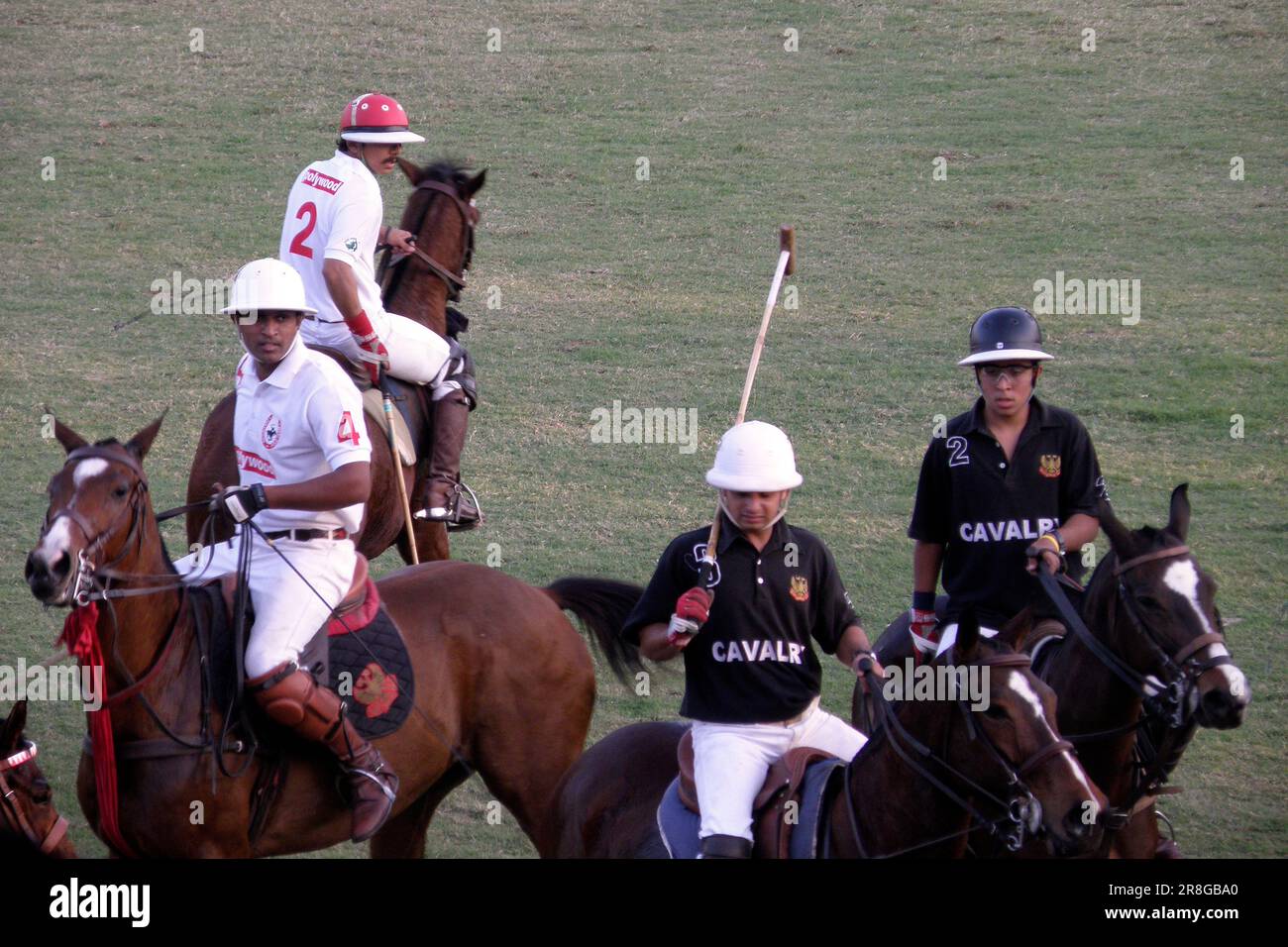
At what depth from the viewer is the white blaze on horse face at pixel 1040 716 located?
4262 mm

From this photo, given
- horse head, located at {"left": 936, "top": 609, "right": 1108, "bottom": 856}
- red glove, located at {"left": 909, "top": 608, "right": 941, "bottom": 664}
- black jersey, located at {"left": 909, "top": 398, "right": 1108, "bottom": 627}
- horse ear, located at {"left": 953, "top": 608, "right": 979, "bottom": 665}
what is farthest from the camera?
red glove, located at {"left": 909, "top": 608, "right": 941, "bottom": 664}

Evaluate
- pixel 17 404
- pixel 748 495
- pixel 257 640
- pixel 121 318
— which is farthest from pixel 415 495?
pixel 121 318

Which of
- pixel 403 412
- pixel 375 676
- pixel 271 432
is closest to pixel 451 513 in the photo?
pixel 403 412

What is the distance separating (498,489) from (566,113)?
9.44 metres

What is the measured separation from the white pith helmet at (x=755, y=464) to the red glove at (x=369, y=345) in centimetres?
298

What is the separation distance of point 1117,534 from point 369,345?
3.83 metres

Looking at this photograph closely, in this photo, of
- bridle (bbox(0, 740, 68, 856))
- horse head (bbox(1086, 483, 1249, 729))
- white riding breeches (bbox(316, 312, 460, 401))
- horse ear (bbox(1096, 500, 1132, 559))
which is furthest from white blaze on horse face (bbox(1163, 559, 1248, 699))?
white riding breeches (bbox(316, 312, 460, 401))

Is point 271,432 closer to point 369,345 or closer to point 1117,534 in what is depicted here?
point 369,345

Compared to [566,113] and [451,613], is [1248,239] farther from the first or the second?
[451,613]

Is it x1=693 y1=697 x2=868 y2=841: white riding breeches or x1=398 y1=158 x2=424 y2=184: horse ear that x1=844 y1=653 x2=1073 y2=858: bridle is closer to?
x1=693 y1=697 x2=868 y2=841: white riding breeches

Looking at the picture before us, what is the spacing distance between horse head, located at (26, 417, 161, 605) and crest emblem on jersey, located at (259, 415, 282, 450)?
532 millimetres

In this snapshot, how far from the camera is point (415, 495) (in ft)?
27.0

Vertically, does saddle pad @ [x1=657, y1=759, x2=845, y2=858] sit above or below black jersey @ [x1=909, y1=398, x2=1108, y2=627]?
below

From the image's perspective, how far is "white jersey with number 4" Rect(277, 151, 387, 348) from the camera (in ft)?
24.9
